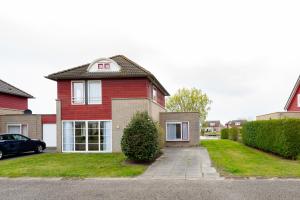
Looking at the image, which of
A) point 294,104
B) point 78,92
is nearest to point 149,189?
point 78,92

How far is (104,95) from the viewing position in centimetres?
2239

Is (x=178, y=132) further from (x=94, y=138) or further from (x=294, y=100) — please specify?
(x=294, y=100)

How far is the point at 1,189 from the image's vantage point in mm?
10688

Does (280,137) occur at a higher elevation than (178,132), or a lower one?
higher

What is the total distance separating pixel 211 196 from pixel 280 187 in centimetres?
258

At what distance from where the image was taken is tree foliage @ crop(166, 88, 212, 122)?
63.1 meters

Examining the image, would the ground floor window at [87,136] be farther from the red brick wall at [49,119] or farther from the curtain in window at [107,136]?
the red brick wall at [49,119]

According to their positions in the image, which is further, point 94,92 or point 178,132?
point 178,132

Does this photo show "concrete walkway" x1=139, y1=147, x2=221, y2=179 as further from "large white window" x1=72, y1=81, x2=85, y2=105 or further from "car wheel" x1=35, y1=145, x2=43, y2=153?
"car wheel" x1=35, y1=145, x2=43, y2=153

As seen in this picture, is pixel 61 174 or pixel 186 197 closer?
pixel 186 197

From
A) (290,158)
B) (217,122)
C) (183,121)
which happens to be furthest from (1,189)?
(217,122)

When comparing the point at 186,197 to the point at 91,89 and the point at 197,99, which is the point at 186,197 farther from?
the point at 197,99

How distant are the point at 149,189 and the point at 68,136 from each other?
1389 centimetres

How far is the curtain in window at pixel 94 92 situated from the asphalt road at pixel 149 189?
10867 millimetres
